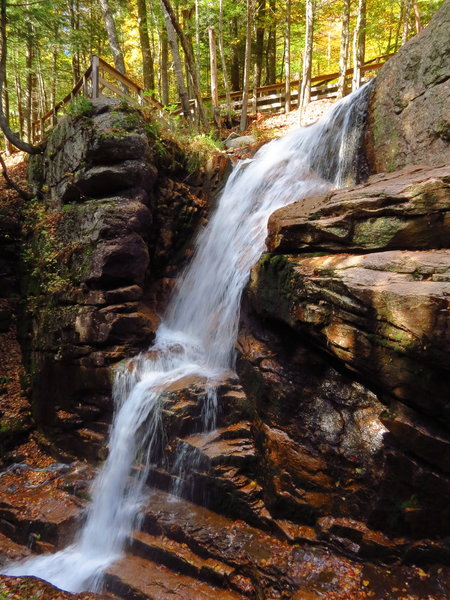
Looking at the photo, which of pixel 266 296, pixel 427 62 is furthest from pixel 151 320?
pixel 427 62

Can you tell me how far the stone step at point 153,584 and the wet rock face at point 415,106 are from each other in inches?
272

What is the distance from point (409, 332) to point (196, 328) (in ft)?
15.7

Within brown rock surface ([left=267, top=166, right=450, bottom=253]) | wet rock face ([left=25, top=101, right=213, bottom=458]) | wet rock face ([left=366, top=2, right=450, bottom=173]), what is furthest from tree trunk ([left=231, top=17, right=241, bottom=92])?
brown rock surface ([left=267, top=166, right=450, bottom=253])

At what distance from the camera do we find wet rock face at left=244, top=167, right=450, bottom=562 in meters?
3.70

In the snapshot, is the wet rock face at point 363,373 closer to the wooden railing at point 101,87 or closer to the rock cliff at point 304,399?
the rock cliff at point 304,399

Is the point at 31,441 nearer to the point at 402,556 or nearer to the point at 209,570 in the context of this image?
the point at 209,570

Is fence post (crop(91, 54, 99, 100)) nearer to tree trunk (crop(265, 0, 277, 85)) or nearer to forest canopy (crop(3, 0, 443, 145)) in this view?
forest canopy (crop(3, 0, 443, 145))

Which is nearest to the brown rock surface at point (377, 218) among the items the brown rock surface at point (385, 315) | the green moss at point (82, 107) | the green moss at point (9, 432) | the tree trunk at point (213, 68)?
the brown rock surface at point (385, 315)

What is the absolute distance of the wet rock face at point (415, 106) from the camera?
20.8 ft

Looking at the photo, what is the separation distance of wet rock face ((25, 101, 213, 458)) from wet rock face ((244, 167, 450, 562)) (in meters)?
3.10

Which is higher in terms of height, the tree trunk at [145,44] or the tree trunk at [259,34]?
the tree trunk at [259,34]

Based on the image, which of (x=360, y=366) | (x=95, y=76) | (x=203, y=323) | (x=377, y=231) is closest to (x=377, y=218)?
(x=377, y=231)

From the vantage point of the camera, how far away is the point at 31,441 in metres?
7.55

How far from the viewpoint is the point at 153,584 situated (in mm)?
4348
